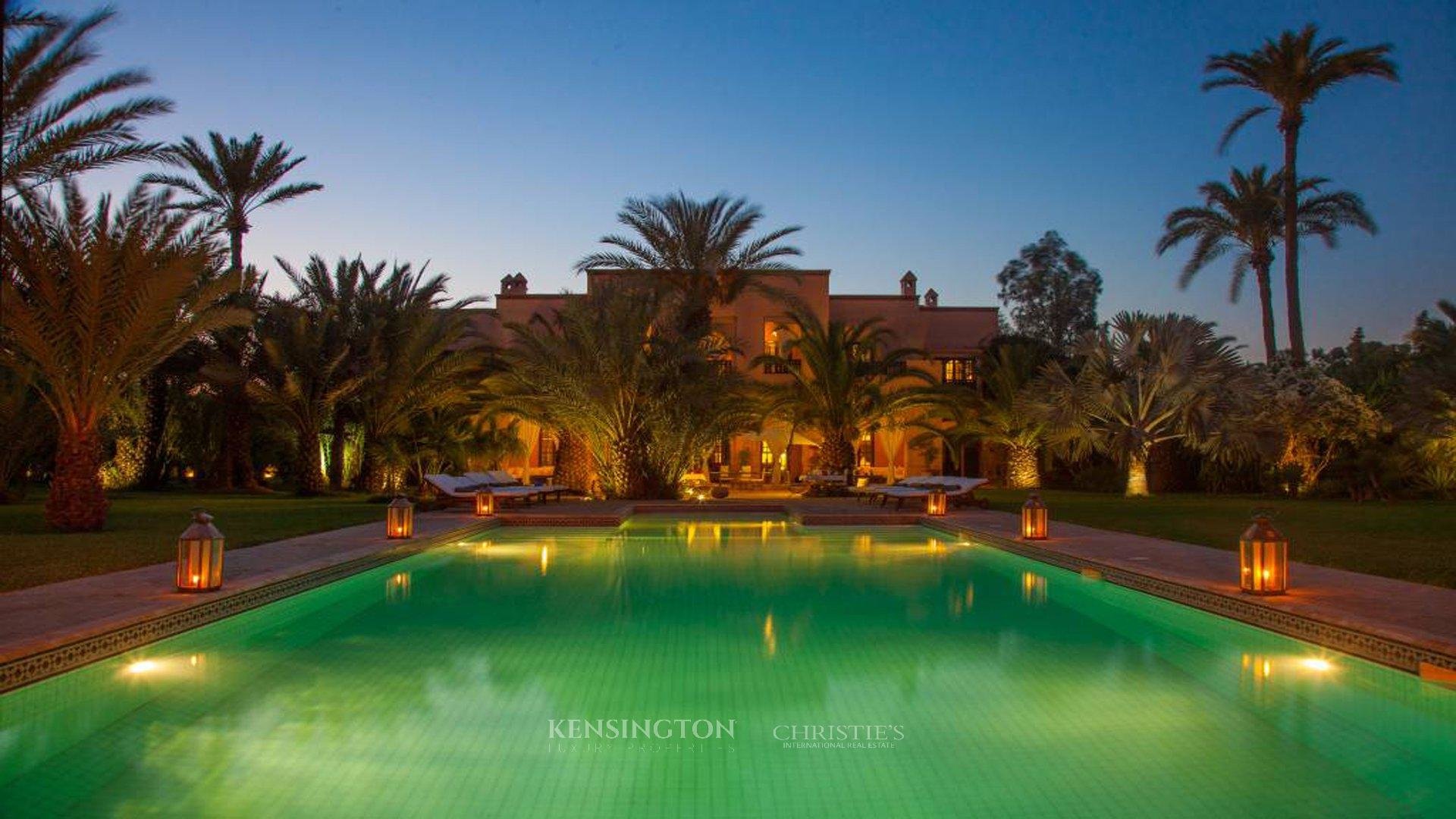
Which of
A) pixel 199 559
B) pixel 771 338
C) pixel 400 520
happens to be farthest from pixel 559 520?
pixel 771 338

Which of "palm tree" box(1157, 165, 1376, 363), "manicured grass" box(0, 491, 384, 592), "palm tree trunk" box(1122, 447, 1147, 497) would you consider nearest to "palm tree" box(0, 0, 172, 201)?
"manicured grass" box(0, 491, 384, 592)

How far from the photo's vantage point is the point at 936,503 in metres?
15.6

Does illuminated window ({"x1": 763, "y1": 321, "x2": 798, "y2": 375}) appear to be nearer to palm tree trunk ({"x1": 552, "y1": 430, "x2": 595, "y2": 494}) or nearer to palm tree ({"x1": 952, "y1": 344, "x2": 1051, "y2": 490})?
palm tree ({"x1": 952, "y1": 344, "x2": 1051, "y2": 490})

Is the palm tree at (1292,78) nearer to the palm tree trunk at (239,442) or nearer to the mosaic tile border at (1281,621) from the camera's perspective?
the mosaic tile border at (1281,621)

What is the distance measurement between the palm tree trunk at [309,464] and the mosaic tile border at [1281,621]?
16595 mm

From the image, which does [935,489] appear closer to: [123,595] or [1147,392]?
[1147,392]

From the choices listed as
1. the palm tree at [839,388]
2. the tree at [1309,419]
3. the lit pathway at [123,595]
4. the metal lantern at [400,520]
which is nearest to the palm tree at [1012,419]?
the palm tree at [839,388]

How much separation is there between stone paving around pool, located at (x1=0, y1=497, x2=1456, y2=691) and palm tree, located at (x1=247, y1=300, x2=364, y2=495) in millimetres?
9434

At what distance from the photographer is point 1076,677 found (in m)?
5.68

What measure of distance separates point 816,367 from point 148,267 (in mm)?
14108

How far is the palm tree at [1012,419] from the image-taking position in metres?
24.6

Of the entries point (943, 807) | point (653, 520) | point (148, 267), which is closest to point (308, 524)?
point (148, 267)

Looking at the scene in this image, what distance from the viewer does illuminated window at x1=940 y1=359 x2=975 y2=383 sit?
31.2 metres

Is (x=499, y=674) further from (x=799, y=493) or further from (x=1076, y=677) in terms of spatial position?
(x=799, y=493)
